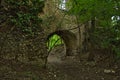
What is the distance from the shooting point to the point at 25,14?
1150 centimetres

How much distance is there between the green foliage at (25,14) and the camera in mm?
11289

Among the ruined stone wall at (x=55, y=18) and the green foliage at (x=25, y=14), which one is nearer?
the green foliage at (x=25, y=14)

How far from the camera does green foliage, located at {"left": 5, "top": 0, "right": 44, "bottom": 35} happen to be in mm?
11289

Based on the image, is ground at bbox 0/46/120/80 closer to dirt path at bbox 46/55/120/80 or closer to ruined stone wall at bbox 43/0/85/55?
dirt path at bbox 46/55/120/80

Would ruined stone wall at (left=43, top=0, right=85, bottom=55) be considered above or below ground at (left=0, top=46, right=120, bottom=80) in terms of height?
above

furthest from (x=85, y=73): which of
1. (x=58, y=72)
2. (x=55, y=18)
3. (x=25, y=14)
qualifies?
(x=25, y=14)

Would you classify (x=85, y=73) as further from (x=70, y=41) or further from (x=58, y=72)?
(x=70, y=41)

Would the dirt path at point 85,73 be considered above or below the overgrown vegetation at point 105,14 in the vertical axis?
below

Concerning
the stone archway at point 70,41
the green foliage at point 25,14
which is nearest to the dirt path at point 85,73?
the green foliage at point 25,14

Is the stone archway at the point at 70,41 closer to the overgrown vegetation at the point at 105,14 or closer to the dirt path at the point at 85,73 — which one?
the dirt path at the point at 85,73

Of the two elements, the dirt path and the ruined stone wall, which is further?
the ruined stone wall

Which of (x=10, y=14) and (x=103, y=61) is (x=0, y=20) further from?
(x=103, y=61)

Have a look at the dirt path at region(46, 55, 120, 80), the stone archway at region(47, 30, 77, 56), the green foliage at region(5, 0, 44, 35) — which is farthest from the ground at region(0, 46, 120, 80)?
the stone archway at region(47, 30, 77, 56)

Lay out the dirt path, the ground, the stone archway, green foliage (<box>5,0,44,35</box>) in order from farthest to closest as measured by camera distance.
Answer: the stone archway < green foliage (<box>5,0,44,35</box>) < the dirt path < the ground
